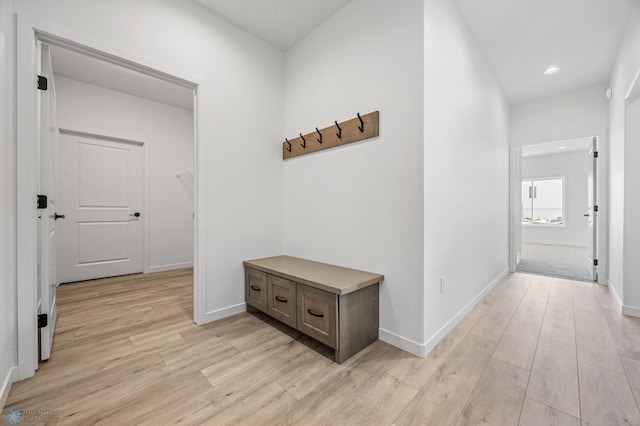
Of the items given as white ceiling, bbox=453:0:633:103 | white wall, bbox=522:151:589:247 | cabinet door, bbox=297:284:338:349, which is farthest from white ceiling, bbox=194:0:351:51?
white wall, bbox=522:151:589:247

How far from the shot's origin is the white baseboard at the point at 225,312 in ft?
7.55

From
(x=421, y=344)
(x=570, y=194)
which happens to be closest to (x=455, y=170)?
(x=421, y=344)

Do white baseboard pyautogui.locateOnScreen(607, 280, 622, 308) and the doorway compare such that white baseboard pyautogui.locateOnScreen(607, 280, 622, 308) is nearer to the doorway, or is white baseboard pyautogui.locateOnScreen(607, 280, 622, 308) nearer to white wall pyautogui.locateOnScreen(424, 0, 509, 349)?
white wall pyautogui.locateOnScreen(424, 0, 509, 349)

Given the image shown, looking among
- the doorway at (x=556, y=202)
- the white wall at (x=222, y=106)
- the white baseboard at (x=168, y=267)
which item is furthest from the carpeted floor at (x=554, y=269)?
the white baseboard at (x=168, y=267)

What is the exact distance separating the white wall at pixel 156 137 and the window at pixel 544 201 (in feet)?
29.6

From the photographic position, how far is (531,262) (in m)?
4.93

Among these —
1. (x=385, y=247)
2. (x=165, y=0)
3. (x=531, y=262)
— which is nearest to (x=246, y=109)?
(x=165, y=0)

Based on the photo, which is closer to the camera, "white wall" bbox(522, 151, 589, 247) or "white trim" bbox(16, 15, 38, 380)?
"white trim" bbox(16, 15, 38, 380)

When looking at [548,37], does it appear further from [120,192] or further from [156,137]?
[120,192]

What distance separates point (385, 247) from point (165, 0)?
258 cm

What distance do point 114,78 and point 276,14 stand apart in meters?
2.62

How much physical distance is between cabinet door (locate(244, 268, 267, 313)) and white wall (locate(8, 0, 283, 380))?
0.07 m

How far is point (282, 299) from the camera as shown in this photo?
6.90ft

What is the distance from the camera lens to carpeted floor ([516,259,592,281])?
3928mm
